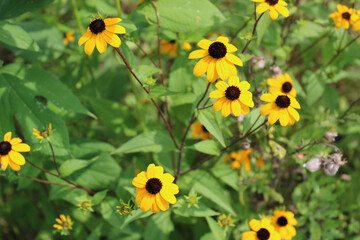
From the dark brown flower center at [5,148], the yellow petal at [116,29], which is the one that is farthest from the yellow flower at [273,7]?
the dark brown flower center at [5,148]

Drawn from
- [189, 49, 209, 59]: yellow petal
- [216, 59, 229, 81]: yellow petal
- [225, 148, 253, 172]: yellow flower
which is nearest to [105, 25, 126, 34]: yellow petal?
[189, 49, 209, 59]: yellow petal

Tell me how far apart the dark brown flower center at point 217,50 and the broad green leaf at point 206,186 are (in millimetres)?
874

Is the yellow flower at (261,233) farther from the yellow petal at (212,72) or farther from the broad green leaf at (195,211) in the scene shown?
the yellow petal at (212,72)

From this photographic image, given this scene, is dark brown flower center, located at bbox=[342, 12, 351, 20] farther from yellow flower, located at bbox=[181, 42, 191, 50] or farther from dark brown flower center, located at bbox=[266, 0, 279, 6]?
yellow flower, located at bbox=[181, 42, 191, 50]

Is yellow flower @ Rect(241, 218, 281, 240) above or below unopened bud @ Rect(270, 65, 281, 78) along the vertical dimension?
below

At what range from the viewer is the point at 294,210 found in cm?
226

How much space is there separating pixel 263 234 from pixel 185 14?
134cm

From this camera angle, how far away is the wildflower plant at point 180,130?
1.56m

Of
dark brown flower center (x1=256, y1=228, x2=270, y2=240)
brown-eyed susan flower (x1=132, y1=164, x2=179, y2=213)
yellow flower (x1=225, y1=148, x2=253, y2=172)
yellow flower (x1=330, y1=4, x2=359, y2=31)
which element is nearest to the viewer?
brown-eyed susan flower (x1=132, y1=164, x2=179, y2=213)

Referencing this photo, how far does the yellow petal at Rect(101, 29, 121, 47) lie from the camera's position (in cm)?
141

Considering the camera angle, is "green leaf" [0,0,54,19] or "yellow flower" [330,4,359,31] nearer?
"green leaf" [0,0,54,19]

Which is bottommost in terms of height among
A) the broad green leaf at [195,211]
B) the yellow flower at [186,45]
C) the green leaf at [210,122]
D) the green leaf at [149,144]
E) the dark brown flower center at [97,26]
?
the broad green leaf at [195,211]

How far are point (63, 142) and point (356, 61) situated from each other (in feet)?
8.44

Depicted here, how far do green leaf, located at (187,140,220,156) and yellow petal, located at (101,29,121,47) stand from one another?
71cm
